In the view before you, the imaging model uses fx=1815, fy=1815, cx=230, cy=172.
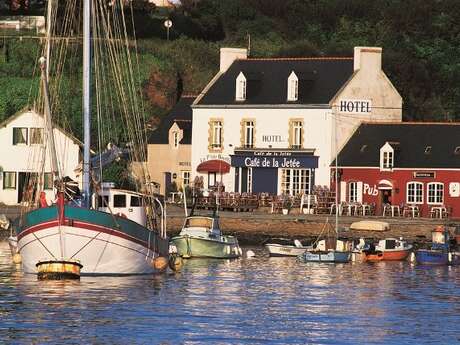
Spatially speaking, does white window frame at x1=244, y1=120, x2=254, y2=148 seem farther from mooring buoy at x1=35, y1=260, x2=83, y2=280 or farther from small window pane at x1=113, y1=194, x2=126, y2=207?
mooring buoy at x1=35, y1=260, x2=83, y2=280

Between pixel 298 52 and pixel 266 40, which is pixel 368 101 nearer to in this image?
pixel 298 52

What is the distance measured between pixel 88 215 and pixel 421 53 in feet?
225

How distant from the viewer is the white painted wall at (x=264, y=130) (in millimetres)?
95688

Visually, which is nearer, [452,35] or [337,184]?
[337,184]

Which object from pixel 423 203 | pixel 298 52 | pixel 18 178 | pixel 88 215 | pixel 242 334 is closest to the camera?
pixel 242 334

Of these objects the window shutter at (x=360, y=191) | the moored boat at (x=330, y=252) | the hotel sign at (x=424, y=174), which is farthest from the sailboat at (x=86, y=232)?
the window shutter at (x=360, y=191)

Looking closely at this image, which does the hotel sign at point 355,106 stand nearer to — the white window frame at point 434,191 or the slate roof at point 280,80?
the slate roof at point 280,80

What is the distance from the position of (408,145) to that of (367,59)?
6.34 metres

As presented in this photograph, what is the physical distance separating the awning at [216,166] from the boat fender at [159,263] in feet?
124

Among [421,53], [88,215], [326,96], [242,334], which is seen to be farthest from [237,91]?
[242,334]

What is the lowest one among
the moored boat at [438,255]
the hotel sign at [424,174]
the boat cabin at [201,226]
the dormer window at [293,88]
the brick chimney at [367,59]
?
the moored boat at [438,255]

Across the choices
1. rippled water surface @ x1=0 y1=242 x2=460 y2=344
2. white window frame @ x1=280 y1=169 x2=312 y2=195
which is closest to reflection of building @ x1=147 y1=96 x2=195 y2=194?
white window frame @ x1=280 y1=169 x2=312 y2=195

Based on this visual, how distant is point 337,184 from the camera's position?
9269cm

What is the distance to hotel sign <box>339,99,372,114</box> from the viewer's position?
96000 millimetres
